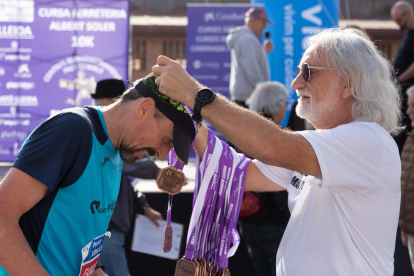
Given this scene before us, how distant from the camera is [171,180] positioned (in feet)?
6.75

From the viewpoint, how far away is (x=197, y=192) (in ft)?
7.65

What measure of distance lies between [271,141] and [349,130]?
0.34m

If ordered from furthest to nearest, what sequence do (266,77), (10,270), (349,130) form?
(266,77) < (349,130) < (10,270)

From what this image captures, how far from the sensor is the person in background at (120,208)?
357 centimetres

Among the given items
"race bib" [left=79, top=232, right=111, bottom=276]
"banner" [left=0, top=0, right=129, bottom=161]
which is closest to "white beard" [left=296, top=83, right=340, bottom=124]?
"race bib" [left=79, top=232, right=111, bottom=276]

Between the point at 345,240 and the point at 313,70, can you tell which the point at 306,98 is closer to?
the point at 313,70

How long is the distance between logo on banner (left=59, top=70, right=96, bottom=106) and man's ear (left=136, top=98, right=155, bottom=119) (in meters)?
3.97

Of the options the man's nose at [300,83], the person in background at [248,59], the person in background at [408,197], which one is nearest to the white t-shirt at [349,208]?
the man's nose at [300,83]

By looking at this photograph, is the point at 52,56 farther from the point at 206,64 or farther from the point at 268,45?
the point at 268,45

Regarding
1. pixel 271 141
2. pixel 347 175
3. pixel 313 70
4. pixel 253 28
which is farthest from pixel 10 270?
pixel 253 28

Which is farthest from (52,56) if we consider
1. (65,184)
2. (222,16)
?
(65,184)

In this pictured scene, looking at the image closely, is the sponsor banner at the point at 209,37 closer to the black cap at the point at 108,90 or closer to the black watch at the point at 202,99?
the black cap at the point at 108,90

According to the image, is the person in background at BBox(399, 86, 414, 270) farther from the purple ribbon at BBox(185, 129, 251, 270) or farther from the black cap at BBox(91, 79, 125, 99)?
the black cap at BBox(91, 79, 125, 99)

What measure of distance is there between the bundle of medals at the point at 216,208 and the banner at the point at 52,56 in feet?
11.8
